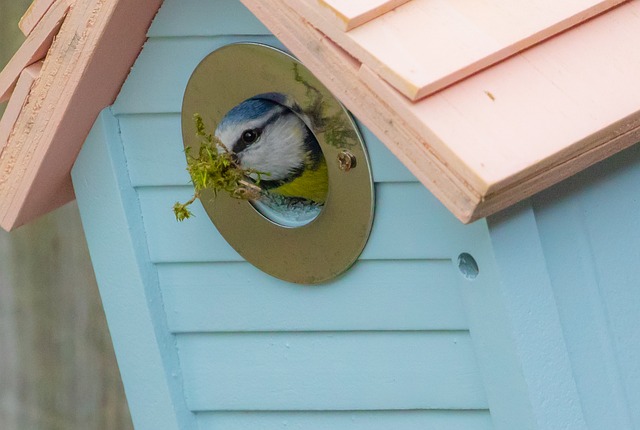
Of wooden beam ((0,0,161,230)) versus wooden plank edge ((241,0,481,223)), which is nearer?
wooden plank edge ((241,0,481,223))

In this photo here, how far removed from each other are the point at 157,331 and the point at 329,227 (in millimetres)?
305

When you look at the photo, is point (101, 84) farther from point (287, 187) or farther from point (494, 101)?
point (494, 101)

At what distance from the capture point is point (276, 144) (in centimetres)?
122

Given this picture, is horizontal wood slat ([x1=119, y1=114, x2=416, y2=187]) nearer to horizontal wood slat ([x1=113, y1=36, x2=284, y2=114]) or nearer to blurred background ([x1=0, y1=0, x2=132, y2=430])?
horizontal wood slat ([x1=113, y1=36, x2=284, y2=114])

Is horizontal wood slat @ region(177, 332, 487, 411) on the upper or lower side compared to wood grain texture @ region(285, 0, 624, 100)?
lower

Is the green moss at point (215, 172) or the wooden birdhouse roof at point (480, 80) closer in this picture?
the wooden birdhouse roof at point (480, 80)

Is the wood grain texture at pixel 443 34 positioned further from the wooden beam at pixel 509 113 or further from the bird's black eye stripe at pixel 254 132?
the bird's black eye stripe at pixel 254 132

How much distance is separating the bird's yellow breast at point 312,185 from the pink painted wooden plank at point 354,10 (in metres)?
0.29

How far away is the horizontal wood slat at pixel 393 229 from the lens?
110 cm

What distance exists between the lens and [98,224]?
1.38 m

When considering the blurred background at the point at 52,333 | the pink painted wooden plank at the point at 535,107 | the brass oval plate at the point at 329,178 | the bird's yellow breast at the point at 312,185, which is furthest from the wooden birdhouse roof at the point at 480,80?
the blurred background at the point at 52,333

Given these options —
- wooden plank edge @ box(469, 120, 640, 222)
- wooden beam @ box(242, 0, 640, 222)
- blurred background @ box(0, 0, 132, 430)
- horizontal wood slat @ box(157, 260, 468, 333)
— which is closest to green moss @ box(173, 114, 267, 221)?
horizontal wood slat @ box(157, 260, 468, 333)

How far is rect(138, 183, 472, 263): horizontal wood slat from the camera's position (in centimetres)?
110

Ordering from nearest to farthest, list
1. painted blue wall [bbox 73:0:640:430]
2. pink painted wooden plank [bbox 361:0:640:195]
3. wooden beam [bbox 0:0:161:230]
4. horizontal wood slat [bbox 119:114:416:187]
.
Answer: pink painted wooden plank [bbox 361:0:640:195], painted blue wall [bbox 73:0:640:430], wooden beam [bbox 0:0:161:230], horizontal wood slat [bbox 119:114:416:187]
